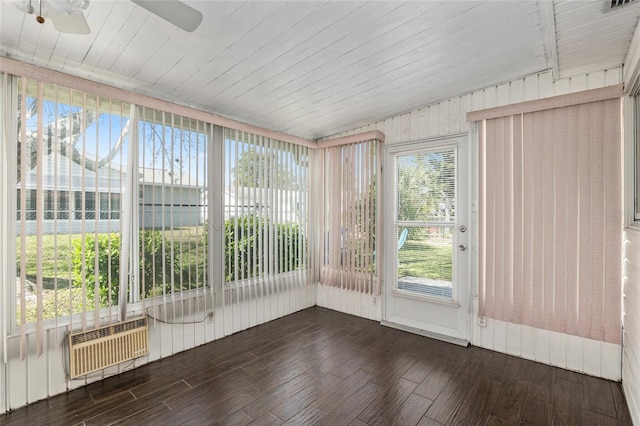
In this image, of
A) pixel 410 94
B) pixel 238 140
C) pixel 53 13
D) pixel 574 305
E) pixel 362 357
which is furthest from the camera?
pixel 238 140

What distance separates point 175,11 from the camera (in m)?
1.46

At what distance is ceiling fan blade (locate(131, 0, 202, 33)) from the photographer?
1.40 meters

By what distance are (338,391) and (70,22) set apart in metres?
2.83

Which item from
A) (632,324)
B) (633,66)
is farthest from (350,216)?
(633,66)

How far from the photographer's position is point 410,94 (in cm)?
325

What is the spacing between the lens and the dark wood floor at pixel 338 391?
210 centimetres

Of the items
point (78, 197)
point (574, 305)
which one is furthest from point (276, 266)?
point (574, 305)

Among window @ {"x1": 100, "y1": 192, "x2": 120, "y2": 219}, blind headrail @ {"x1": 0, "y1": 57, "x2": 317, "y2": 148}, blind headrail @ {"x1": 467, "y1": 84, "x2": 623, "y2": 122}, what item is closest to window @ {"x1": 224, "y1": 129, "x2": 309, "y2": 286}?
blind headrail @ {"x1": 0, "y1": 57, "x2": 317, "y2": 148}

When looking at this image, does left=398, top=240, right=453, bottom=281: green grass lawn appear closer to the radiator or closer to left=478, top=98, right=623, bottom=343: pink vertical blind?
left=478, top=98, right=623, bottom=343: pink vertical blind

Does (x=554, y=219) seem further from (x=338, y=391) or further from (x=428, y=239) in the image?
(x=338, y=391)

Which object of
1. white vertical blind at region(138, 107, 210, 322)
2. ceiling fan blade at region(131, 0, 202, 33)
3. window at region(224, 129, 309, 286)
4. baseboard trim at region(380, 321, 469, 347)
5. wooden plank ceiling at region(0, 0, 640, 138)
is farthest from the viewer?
window at region(224, 129, 309, 286)

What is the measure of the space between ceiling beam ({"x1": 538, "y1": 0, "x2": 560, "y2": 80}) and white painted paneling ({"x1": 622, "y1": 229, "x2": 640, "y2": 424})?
4.73 ft

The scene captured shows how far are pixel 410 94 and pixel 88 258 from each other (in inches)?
131

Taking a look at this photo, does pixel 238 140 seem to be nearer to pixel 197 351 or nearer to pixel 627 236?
pixel 197 351
